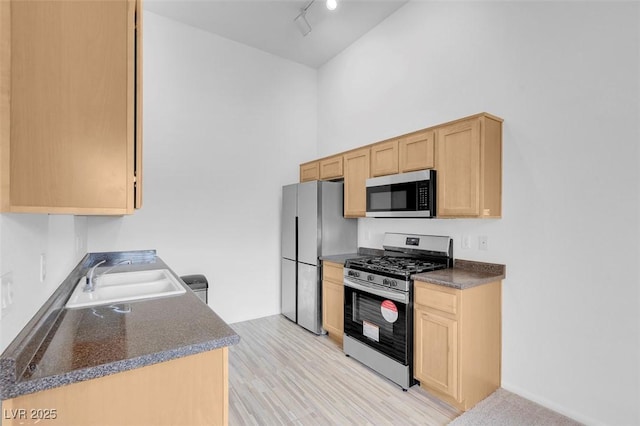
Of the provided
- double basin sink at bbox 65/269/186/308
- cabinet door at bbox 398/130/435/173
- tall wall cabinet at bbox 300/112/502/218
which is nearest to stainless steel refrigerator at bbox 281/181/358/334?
tall wall cabinet at bbox 300/112/502/218

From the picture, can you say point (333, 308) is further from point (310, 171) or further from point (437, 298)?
point (310, 171)

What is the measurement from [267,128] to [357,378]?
10.6 ft

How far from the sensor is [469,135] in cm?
240

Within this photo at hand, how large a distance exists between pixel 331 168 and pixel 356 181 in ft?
1.58

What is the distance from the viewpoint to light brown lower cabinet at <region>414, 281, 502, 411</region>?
7.18ft

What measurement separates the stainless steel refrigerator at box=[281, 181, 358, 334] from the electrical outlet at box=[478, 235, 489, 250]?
5.19 feet

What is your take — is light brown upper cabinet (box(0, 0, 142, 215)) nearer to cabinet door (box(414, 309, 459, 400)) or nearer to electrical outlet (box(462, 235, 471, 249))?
cabinet door (box(414, 309, 459, 400))

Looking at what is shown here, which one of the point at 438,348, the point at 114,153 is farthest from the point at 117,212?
the point at 438,348

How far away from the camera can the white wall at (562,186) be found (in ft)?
6.31

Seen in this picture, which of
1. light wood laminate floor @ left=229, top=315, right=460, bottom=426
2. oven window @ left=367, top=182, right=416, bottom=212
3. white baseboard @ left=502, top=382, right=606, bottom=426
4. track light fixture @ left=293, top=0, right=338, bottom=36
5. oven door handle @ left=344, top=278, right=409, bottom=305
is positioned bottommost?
light wood laminate floor @ left=229, top=315, right=460, bottom=426

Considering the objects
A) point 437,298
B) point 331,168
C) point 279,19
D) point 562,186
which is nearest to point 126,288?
point 437,298

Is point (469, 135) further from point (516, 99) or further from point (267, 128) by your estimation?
point (267, 128)

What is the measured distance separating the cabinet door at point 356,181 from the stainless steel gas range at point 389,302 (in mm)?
552

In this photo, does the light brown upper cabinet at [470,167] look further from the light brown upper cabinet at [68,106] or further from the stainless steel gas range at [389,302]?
the light brown upper cabinet at [68,106]
